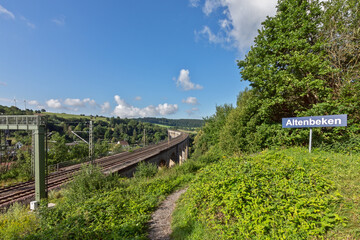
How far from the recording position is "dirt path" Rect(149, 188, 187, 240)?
4.54m

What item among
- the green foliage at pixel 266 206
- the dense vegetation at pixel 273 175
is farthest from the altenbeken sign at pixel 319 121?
the green foliage at pixel 266 206

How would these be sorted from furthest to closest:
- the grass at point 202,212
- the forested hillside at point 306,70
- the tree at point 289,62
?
1. the tree at point 289,62
2. the forested hillside at point 306,70
3. the grass at point 202,212

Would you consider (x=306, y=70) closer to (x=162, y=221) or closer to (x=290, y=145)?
(x=290, y=145)

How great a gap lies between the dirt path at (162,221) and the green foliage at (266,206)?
13.4 inches

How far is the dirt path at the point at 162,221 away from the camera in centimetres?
454

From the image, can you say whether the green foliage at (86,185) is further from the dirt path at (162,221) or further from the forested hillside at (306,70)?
the forested hillside at (306,70)

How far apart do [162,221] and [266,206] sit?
349 cm

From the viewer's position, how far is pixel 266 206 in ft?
11.3

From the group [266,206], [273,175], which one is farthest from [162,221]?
[273,175]

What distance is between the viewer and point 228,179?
4.53 meters

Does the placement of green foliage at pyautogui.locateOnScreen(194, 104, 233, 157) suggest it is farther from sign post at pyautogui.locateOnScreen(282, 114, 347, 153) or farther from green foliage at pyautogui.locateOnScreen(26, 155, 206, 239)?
green foliage at pyautogui.locateOnScreen(26, 155, 206, 239)

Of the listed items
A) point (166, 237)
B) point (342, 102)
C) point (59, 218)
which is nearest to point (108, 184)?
point (59, 218)

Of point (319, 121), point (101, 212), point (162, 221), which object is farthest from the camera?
point (319, 121)

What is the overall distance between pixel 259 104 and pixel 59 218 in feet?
41.2
